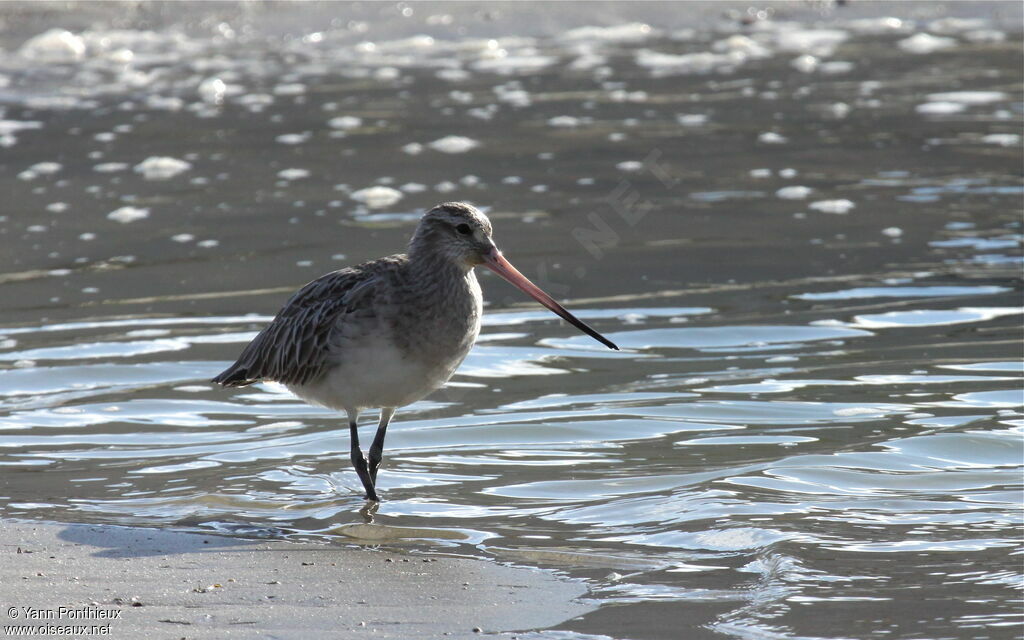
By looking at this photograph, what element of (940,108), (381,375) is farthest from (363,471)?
(940,108)

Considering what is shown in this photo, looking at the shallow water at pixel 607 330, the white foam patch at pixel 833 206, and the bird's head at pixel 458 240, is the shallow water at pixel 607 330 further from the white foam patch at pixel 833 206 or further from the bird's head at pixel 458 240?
the bird's head at pixel 458 240

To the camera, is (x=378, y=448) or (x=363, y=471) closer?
(x=363, y=471)

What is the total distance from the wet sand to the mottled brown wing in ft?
2.92

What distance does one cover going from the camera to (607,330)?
297 inches

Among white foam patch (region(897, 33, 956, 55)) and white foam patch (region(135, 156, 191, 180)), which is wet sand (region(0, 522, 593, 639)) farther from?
white foam patch (region(897, 33, 956, 55))

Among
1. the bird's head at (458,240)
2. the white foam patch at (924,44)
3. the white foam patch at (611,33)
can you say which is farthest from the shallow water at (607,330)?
the white foam patch at (611,33)

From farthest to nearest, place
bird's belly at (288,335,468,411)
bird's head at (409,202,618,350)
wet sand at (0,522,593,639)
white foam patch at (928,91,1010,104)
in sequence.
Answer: white foam patch at (928,91,1010,104) < bird's head at (409,202,618,350) < bird's belly at (288,335,468,411) < wet sand at (0,522,593,639)

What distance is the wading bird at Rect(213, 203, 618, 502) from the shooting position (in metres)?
Result: 5.38

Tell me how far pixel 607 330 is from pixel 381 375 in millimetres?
2371

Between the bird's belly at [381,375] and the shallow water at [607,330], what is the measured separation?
434mm

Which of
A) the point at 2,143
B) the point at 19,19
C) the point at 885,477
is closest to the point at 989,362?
the point at 885,477

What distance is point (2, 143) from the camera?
40.8 feet
